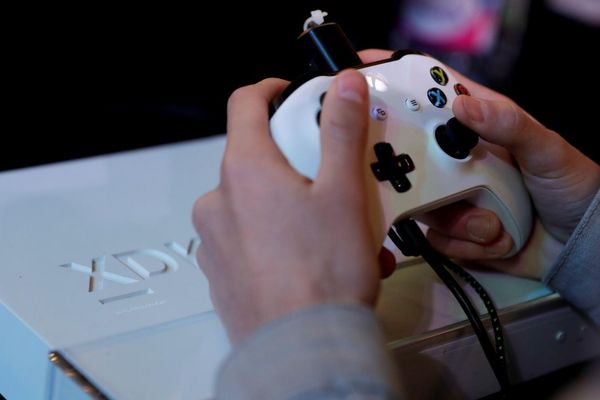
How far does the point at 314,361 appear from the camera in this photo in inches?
15.2

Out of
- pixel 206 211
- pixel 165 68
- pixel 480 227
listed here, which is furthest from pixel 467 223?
pixel 165 68

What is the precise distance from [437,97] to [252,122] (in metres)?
0.15

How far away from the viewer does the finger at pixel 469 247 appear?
595mm

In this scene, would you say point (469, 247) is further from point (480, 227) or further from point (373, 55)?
point (373, 55)

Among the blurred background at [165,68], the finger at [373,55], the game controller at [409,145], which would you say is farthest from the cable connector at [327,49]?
the blurred background at [165,68]

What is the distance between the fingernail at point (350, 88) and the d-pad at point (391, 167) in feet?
0.19

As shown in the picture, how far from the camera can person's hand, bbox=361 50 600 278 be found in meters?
0.54

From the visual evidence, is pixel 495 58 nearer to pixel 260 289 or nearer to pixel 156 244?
pixel 156 244

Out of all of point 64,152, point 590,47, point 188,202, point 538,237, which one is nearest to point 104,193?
point 188,202

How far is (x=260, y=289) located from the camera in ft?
1.37

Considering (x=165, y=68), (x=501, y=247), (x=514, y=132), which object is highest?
(x=514, y=132)

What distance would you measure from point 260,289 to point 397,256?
0.23 meters

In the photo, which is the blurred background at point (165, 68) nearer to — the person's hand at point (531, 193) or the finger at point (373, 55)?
the finger at point (373, 55)

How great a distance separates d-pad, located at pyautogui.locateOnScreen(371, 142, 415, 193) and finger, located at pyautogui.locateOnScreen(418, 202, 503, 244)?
10 centimetres
